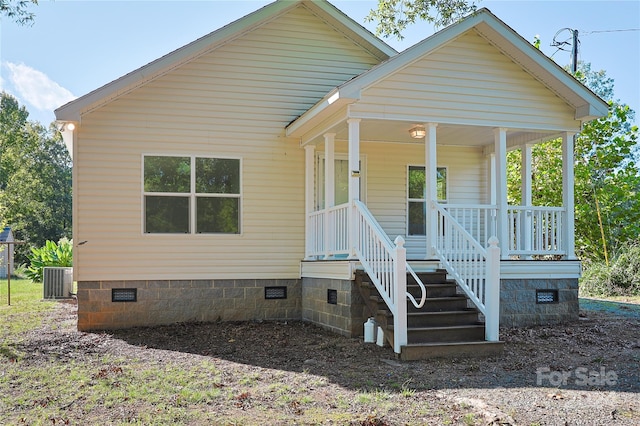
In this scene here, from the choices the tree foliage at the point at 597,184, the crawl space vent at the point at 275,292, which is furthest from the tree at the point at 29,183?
the crawl space vent at the point at 275,292

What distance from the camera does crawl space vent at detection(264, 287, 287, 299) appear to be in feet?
36.9

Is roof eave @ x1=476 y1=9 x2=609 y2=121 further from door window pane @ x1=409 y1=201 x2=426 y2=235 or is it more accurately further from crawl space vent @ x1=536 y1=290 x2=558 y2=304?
door window pane @ x1=409 y1=201 x2=426 y2=235

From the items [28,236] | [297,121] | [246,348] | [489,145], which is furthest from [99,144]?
[28,236]

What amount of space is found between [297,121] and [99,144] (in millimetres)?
3317

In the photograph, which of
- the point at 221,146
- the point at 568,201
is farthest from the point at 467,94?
the point at 221,146

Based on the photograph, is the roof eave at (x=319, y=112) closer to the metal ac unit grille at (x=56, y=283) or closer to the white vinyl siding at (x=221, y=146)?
the white vinyl siding at (x=221, y=146)

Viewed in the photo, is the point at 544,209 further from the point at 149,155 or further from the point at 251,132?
the point at 149,155

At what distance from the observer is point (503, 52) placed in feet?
32.8

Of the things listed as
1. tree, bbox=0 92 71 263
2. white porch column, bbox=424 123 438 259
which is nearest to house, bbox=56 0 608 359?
white porch column, bbox=424 123 438 259

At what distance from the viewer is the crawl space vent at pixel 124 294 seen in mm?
10594

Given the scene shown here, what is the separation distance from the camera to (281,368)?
723 cm

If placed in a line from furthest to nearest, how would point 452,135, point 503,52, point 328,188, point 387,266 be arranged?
point 452,135, point 328,188, point 503,52, point 387,266

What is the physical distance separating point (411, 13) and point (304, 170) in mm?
3263

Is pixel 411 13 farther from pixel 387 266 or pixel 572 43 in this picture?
pixel 572 43
